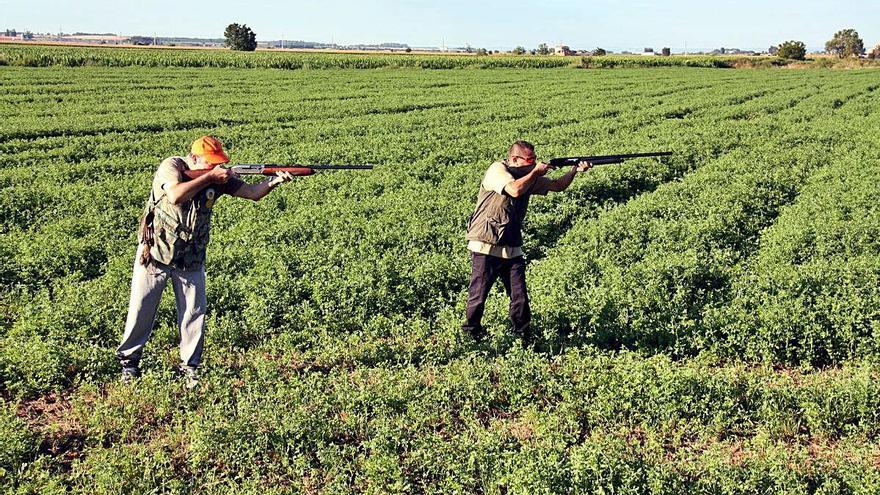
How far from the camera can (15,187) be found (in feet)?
47.5

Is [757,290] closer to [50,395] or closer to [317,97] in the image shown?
[50,395]

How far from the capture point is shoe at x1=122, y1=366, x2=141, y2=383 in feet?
22.9

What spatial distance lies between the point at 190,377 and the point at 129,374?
1.88 ft

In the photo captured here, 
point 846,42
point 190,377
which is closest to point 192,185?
point 190,377

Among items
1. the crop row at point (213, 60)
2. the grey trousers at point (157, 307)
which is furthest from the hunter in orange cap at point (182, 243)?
the crop row at point (213, 60)

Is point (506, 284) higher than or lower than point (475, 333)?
higher

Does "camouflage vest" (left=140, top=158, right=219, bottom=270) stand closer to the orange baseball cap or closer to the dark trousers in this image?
the orange baseball cap

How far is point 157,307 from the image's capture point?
6.96 metres

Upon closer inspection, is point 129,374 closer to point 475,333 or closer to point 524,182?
point 475,333

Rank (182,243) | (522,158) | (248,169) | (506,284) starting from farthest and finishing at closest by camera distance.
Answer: (506,284), (522,158), (248,169), (182,243)

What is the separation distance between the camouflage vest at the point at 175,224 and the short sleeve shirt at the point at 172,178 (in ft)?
0.19

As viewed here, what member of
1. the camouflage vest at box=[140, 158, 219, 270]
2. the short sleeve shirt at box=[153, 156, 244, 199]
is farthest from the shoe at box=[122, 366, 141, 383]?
the short sleeve shirt at box=[153, 156, 244, 199]

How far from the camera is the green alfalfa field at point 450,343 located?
18.7 feet

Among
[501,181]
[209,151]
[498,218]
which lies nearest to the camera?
[209,151]
